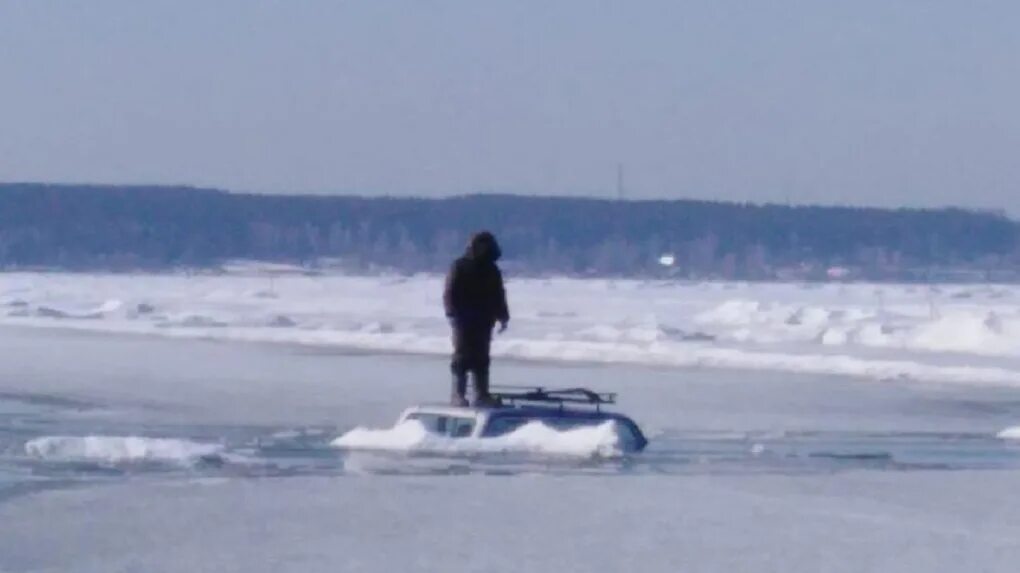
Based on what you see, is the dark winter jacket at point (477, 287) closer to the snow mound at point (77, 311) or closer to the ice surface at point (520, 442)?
the ice surface at point (520, 442)

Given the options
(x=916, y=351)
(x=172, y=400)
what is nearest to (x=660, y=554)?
(x=172, y=400)

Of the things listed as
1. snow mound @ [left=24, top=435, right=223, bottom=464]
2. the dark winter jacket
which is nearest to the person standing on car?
the dark winter jacket

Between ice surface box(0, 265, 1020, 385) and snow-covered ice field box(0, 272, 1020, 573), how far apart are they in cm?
28

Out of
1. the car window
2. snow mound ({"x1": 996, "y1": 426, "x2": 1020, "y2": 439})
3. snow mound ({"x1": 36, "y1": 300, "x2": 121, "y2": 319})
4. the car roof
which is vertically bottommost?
snow mound ({"x1": 996, "y1": 426, "x2": 1020, "y2": 439})

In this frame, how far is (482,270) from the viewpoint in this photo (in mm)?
15617

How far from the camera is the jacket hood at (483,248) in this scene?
15547 millimetres

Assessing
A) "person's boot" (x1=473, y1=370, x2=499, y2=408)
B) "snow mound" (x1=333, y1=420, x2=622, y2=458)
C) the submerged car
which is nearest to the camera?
"snow mound" (x1=333, y1=420, x2=622, y2=458)

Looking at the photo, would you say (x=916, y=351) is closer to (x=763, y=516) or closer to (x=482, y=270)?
(x=482, y=270)

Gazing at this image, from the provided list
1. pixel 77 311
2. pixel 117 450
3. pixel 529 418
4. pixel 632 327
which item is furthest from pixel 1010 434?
pixel 77 311

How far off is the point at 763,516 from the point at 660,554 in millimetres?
1707

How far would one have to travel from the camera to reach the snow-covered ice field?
1010cm

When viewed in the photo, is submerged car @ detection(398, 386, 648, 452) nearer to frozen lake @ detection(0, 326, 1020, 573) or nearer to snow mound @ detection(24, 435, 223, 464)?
frozen lake @ detection(0, 326, 1020, 573)

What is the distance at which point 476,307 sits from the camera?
623 inches

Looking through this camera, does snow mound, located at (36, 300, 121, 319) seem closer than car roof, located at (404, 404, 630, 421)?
No
